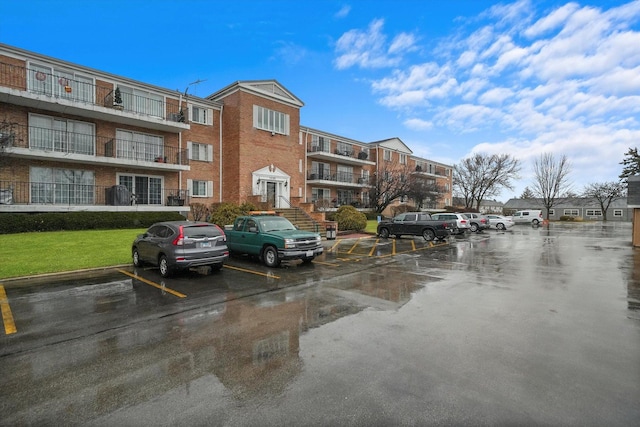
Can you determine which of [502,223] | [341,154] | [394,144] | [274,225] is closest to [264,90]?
[341,154]

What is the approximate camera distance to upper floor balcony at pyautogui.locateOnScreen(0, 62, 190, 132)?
16.3 metres

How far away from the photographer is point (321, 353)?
4379 mm

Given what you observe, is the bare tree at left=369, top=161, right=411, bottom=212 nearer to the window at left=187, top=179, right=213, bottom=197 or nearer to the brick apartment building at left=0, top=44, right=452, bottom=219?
the brick apartment building at left=0, top=44, right=452, bottom=219

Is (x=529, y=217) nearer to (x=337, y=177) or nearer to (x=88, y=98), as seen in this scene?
(x=337, y=177)

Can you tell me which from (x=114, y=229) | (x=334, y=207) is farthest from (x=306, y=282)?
(x=334, y=207)

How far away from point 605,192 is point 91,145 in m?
84.4

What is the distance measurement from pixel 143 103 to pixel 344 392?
23.1 meters

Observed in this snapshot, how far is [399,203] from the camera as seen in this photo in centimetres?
4494

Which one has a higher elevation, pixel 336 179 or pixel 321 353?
pixel 336 179

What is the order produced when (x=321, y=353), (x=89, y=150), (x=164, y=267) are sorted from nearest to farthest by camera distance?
1. (x=321, y=353)
2. (x=164, y=267)
3. (x=89, y=150)

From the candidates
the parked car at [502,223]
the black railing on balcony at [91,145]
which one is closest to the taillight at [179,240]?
the black railing on balcony at [91,145]

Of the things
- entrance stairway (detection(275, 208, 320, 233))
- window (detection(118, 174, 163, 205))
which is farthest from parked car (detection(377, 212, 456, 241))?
window (detection(118, 174, 163, 205))

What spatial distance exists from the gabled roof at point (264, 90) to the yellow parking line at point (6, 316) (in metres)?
19.8

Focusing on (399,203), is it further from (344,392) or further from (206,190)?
(344,392)
